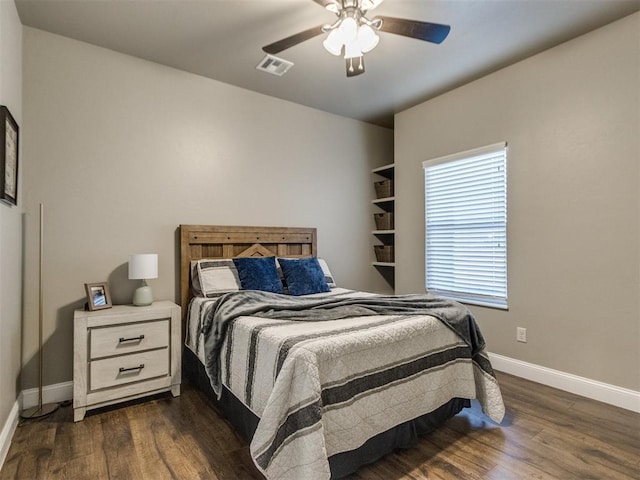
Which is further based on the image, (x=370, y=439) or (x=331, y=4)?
(x=331, y=4)

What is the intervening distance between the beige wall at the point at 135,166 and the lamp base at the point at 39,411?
183 mm

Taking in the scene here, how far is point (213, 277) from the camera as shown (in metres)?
2.95

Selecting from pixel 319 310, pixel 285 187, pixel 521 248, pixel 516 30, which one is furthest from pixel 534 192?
pixel 285 187

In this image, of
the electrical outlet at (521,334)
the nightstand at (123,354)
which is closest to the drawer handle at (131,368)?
the nightstand at (123,354)

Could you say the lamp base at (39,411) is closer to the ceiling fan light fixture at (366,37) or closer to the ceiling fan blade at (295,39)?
the ceiling fan blade at (295,39)

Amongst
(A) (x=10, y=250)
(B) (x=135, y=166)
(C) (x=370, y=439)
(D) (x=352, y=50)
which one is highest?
(D) (x=352, y=50)

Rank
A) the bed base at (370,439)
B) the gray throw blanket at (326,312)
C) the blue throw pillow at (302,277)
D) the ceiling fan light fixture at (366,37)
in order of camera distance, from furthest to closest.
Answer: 1. the blue throw pillow at (302,277)
2. the gray throw blanket at (326,312)
3. the ceiling fan light fixture at (366,37)
4. the bed base at (370,439)

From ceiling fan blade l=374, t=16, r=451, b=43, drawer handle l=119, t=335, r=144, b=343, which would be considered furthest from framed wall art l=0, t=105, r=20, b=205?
ceiling fan blade l=374, t=16, r=451, b=43

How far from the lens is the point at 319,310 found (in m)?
2.29

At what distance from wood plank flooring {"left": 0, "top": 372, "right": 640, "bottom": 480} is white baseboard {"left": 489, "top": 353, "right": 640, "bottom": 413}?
0.28 ft

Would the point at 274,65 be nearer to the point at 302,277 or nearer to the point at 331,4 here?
the point at 331,4

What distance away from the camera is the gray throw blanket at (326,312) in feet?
7.08

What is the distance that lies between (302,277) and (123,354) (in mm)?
1522

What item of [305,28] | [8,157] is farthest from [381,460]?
[305,28]
